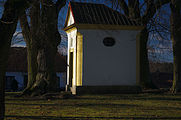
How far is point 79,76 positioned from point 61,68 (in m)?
21.5

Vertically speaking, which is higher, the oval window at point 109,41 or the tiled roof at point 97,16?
the tiled roof at point 97,16

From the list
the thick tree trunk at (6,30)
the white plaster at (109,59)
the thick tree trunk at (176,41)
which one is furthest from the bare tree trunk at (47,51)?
the thick tree trunk at (6,30)

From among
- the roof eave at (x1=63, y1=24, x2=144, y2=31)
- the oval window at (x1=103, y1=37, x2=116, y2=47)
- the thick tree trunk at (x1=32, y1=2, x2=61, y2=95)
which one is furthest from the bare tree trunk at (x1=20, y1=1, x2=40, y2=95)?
the oval window at (x1=103, y1=37, x2=116, y2=47)

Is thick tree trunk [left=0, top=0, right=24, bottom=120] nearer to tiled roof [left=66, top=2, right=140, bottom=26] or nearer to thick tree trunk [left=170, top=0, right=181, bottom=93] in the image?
tiled roof [left=66, top=2, right=140, bottom=26]

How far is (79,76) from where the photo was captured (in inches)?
715

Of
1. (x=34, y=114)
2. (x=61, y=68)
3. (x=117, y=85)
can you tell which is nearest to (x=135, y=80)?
(x=117, y=85)

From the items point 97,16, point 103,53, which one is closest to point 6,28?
point 103,53

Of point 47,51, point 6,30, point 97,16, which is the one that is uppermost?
point 97,16

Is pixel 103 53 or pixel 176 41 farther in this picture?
pixel 103 53

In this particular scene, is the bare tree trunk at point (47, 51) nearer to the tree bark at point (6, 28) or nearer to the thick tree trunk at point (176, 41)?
the thick tree trunk at point (176, 41)

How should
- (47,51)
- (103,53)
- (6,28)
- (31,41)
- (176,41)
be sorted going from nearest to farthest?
(6,28)
(47,51)
(31,41)
(176,41)
(103,53)

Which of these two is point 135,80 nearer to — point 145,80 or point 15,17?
point 145,80

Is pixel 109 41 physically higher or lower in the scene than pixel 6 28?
higher

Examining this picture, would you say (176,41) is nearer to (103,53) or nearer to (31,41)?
(103,53)
